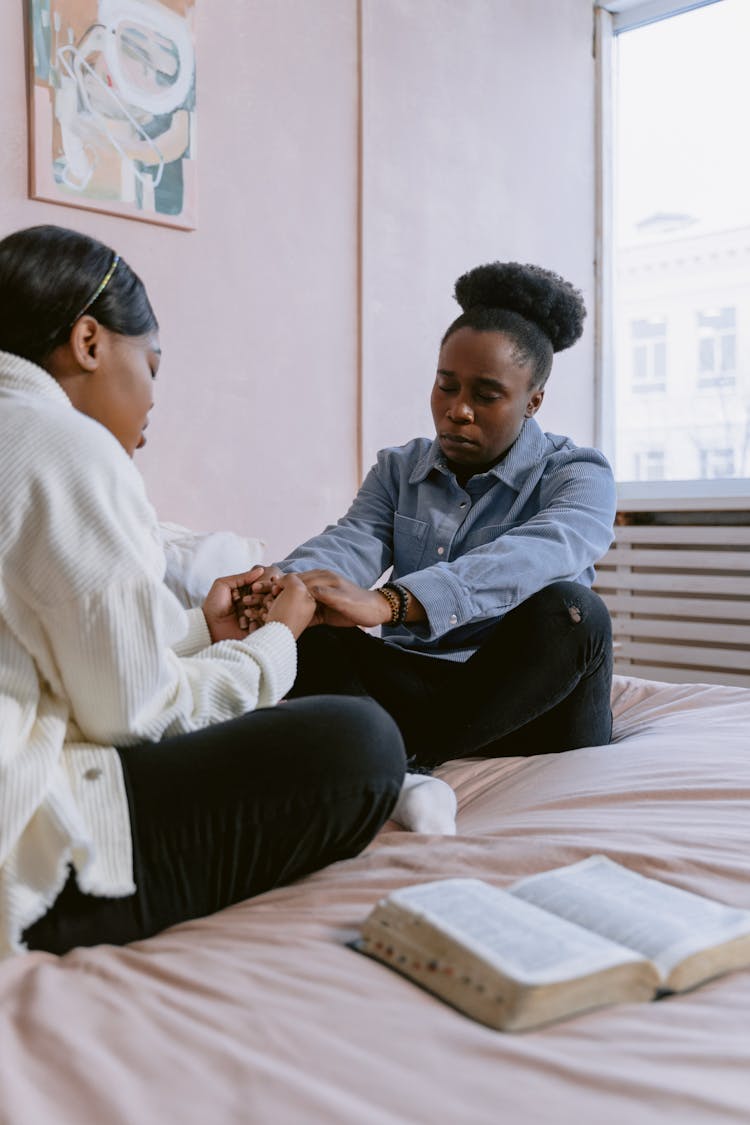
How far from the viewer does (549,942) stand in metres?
0.71

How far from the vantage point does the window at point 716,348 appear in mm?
3158

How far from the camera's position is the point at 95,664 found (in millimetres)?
814

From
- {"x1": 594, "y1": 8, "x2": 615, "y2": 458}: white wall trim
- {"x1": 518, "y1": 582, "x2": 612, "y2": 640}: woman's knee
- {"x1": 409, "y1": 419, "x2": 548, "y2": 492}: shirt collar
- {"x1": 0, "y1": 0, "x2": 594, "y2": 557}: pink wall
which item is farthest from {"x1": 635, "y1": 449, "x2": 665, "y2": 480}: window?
{"x1": 518, "y1": 582, "x2": 612, "y2": 640}: woman's knee

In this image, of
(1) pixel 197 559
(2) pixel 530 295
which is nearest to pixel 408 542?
(1) pixel 197 559

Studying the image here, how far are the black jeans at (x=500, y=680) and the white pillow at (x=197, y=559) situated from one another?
23cm

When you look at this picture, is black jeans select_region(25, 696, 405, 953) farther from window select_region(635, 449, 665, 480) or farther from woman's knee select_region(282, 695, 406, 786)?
window select_region(635, 449, 665, 480)

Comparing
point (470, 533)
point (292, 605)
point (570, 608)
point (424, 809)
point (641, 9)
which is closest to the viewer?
point (424, 809)

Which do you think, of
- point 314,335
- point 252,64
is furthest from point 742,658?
point 252,64

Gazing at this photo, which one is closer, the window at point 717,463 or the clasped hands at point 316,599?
the clasped hands at point 316,599

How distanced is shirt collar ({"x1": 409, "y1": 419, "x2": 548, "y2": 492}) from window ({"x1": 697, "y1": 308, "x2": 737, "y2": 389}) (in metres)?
1.63

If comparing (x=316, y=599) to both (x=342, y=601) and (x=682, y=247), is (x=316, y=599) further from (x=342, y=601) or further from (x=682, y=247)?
(x=682, y=247)

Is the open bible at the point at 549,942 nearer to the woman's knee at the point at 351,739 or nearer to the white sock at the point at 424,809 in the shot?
the woman's knee at the point at 351,739

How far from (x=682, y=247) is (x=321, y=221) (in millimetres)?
1332

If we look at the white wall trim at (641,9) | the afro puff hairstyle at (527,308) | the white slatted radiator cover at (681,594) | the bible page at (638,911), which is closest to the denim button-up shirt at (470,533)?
the afro puff hairstyle at (527,308)
